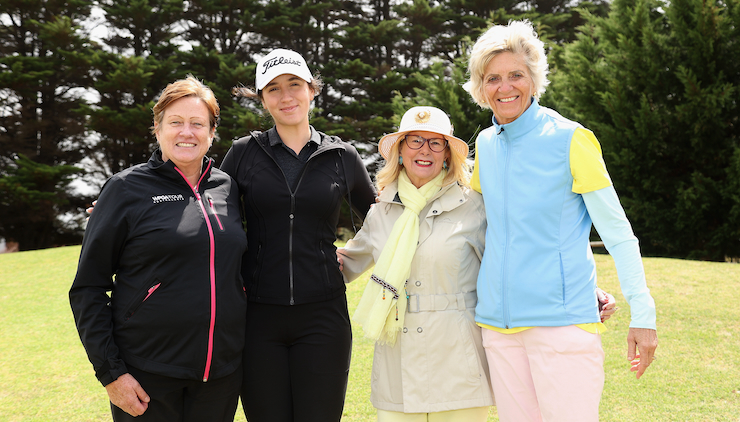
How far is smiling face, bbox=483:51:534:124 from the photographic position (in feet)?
7.58

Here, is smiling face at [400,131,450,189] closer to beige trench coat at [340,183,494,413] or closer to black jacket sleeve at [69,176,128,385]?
beige trench coat at [340,183,494,413]

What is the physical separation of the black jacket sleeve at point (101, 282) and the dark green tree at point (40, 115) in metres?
17.3

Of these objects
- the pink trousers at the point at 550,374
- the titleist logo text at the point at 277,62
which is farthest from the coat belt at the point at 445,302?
the titleist logo text at the point at 277,62

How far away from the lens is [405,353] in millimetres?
2492

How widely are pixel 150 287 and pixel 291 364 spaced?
0.77 metres

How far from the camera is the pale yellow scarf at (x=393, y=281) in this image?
97.7 inches

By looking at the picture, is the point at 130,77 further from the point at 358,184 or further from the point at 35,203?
the point at 358,184

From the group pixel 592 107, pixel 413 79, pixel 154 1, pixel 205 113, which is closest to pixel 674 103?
pixel 592 107

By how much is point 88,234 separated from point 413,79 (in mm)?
19092

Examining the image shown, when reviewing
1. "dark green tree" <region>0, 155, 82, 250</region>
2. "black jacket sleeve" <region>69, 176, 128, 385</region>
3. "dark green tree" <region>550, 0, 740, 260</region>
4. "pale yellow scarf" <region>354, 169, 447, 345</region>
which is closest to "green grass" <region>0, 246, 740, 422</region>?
"pale yellow scarf" <region>354, 169, 447, 345</region>

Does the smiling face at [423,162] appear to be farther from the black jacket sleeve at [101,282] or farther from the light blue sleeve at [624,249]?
the black jacket sleeve at [101,282]

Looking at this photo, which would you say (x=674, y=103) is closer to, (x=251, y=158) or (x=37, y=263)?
(x=251, y=158)

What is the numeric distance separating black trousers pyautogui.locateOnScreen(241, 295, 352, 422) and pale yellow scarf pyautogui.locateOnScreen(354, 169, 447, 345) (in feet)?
0.70

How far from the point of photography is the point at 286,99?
2682 millimetres
